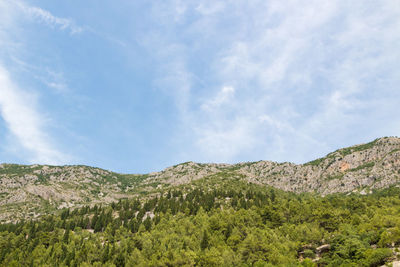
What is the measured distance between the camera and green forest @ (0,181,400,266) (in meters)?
83.8

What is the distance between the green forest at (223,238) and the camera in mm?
83812

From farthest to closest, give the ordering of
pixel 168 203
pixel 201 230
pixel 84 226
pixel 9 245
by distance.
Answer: pixel 168 203
pixel 84 226
pixel 9 245
pixel 201 230

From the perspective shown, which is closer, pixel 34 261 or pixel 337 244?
pixel 337 244

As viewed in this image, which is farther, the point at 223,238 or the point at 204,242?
the point at 223,238

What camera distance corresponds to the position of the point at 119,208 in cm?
18462

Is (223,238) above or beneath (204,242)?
above

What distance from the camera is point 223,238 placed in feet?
359

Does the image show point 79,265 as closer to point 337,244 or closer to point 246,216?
point 246,216

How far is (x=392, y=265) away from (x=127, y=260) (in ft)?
280

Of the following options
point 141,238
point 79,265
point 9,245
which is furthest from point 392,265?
point 9,245

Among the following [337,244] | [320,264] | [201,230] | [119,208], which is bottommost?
[320,264]

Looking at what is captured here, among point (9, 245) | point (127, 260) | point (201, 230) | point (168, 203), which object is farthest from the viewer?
point (168, 203)

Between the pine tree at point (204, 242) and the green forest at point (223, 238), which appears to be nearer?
the green forest at point (223, 238)

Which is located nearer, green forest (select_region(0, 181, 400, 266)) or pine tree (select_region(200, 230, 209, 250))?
green forest (select_region(0, 181, 400, 266))
